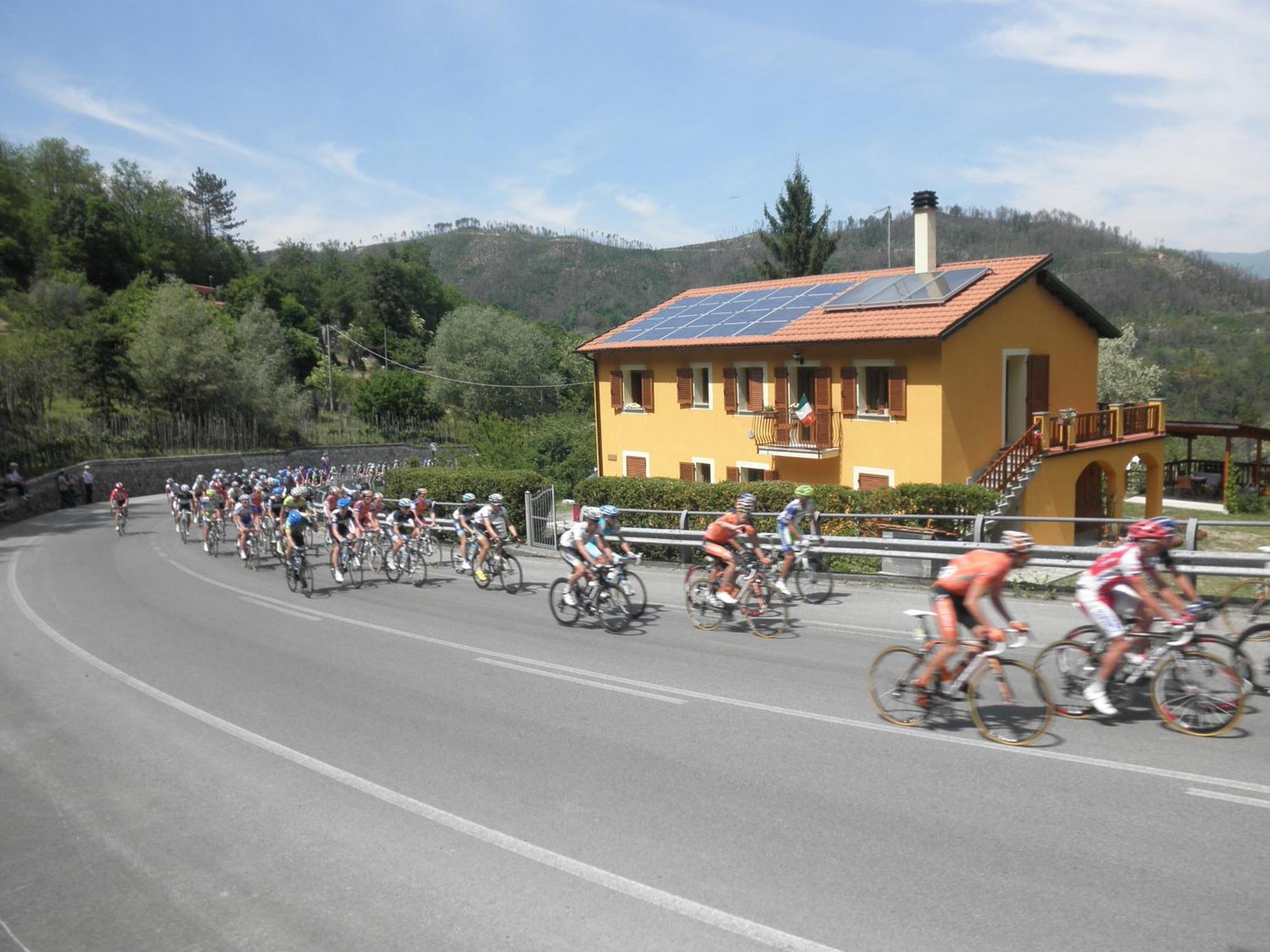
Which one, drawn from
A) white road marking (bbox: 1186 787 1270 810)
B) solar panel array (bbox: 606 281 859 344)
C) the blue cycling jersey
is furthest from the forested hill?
white road marking (bbox: 1186 787 1270 810)

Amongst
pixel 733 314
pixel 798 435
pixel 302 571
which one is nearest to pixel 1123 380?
pixel 733 314

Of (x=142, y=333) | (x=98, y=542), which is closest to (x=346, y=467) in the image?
(x=142, y=333)

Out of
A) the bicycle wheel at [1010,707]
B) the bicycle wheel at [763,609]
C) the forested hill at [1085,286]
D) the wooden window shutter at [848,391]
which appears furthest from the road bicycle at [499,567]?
the forested hill at [1085,286]

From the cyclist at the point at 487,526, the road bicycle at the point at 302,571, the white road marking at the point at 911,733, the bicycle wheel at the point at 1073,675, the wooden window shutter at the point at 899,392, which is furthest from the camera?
the wooden window shutter at the point at 899,392

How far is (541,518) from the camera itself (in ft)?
72.3

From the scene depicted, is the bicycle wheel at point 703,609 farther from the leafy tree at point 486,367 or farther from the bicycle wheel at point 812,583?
the leafy tree at point 486,367

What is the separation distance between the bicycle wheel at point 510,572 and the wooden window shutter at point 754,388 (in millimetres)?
11911

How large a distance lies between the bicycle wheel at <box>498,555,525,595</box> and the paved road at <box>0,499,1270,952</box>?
4.84 meters

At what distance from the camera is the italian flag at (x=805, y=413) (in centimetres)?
2444

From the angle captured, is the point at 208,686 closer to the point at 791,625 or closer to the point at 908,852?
the point at 791,625

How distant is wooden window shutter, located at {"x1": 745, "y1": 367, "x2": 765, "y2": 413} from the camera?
2692 centimetres

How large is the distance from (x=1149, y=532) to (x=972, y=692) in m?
2.06

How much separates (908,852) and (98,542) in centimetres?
2765

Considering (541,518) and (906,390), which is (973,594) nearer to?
(541,518)
